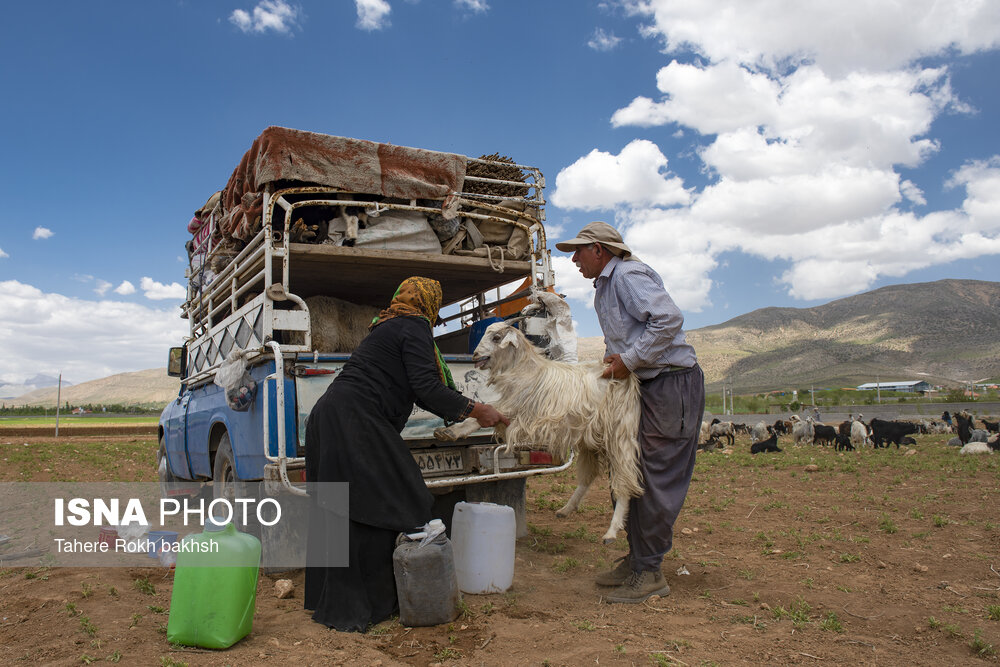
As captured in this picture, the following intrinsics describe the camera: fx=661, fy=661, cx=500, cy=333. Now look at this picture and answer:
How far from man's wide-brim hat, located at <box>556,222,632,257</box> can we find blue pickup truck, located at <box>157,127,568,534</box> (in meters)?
1.51

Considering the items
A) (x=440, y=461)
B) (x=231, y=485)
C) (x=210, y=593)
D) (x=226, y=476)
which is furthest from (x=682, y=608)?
(x=226, y=476)

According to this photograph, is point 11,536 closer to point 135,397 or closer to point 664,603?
point 664,603

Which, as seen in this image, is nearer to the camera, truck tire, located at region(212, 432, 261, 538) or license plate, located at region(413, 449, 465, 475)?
license plate, located at region(413, 449, 465, 475)

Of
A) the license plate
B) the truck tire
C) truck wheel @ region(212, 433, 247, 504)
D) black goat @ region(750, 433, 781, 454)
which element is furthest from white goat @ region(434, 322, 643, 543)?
black goat @ region(750, 433, 781, 454)

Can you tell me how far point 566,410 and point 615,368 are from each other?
0.46 meters

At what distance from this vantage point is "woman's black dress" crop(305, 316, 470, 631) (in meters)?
3.68

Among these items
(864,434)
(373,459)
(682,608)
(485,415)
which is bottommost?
(864,434)

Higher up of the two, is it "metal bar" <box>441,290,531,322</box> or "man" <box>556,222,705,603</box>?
"metal bar" <box>441,290,531,322</box>

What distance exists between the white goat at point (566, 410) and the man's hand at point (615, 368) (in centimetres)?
10

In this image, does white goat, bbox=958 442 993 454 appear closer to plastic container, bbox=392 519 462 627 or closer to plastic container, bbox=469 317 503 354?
plastic container, bbox=469 317 503 354

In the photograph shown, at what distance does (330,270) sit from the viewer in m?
5.95

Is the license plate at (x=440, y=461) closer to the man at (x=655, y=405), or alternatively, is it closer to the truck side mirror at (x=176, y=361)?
the man at (x=655, y=405)

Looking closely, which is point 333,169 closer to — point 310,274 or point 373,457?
point 310,274

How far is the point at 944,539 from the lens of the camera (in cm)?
575
